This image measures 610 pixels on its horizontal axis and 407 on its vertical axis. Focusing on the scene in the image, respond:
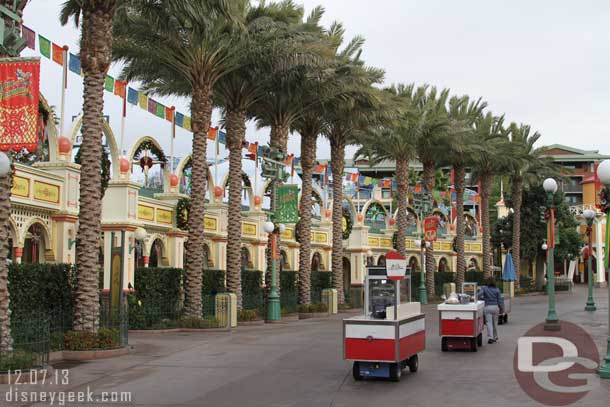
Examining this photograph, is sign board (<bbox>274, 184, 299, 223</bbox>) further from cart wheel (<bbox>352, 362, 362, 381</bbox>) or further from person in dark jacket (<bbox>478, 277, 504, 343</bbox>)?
cart wheel (<bbox>352, 362, 362, 381</bbox>)

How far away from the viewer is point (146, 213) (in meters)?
28.3

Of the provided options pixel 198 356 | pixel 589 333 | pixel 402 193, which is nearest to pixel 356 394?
pixel 198 356

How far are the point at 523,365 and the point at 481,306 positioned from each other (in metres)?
3.47

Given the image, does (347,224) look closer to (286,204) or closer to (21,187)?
(286,204)

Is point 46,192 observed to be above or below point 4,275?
above

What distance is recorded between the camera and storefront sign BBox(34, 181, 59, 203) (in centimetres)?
2286

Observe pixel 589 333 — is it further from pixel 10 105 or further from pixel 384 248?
pixel 384 248

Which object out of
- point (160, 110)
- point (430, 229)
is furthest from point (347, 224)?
point (160, 110)

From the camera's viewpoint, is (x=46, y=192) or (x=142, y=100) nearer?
(x=46, y=192)

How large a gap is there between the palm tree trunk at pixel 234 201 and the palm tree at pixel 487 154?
72.7 feet

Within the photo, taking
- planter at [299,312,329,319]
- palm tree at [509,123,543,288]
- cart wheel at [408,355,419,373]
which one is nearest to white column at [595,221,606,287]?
palm tree at [509,123,543,288]

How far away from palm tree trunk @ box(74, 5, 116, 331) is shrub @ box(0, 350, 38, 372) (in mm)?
3508

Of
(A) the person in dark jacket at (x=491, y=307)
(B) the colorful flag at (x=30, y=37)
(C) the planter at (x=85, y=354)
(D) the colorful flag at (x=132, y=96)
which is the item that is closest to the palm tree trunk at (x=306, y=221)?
(D) the colorful flag at (x=132, y=96)

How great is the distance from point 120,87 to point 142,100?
148 centimetres
